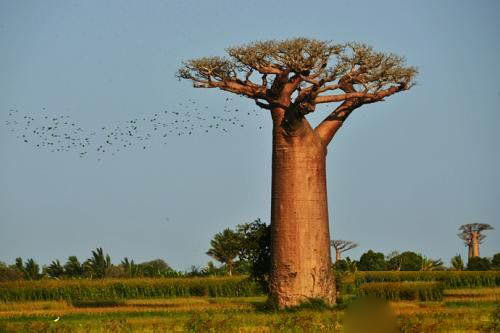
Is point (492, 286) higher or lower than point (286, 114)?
lower

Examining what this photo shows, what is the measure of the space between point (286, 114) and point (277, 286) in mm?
4277

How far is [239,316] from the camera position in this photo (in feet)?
80.5

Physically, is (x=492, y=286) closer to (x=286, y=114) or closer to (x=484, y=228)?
(x=286, y=114)

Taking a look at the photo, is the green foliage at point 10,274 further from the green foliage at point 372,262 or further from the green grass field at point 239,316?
the green foliage at point 372,262

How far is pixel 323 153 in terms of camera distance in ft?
90.7

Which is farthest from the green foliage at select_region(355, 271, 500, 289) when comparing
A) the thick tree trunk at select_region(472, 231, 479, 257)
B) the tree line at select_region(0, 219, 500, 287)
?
the thick tree trunk at select_region(472, 231, 479, 257)

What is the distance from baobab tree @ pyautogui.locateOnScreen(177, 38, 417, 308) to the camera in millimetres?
26750

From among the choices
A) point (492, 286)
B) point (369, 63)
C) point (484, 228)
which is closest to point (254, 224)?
point (369, 63)

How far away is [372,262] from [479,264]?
8826 mm

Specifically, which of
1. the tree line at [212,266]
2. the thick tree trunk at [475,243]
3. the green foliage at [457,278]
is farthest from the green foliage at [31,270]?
the thick tree trunk at [475,243]

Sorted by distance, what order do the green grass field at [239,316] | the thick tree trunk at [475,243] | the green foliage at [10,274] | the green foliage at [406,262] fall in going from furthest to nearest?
the thick tree trunk at [475,243]
the green foliage at [406,262]
the green foliage at [10,274]
the green grass field at [239,316]

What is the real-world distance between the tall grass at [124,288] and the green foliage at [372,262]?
19200 millimetres

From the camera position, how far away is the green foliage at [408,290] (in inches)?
1312

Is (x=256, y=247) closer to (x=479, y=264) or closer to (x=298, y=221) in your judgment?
(x=298, y=221)
